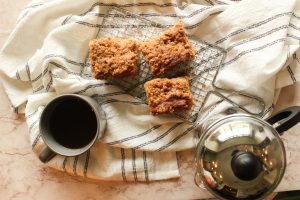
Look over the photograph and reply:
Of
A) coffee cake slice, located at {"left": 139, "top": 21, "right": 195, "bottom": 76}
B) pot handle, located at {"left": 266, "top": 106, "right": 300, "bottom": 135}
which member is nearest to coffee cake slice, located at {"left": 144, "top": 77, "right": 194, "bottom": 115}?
coffee cake slice, located at {"left": 139, "top": 21, "right": 195, "bottom": 76}

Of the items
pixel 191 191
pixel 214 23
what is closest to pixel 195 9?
pixel 214 23

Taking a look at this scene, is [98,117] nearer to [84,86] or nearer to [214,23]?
[84,86]

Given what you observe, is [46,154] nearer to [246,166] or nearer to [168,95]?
[168,95]

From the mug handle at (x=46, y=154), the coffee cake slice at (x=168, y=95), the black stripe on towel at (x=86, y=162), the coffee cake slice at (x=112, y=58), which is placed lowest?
the black stripe on towel at (x=86, y=162)

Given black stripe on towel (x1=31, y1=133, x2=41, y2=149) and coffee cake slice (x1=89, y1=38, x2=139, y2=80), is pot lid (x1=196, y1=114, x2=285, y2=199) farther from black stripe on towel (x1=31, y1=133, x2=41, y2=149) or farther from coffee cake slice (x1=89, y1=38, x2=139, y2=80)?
black stripe on towel (x1=31, y1=133, x2=41, y2=149)

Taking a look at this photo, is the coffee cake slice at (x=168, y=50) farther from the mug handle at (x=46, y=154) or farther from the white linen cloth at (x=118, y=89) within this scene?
the mug handle at (x=46, y=154)

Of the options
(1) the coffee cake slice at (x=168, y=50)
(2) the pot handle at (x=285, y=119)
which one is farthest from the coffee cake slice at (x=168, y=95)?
(2) the pot handle at (x=285, y=119)

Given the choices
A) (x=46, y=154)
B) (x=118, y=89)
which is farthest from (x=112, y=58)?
(x=46, y=154)
